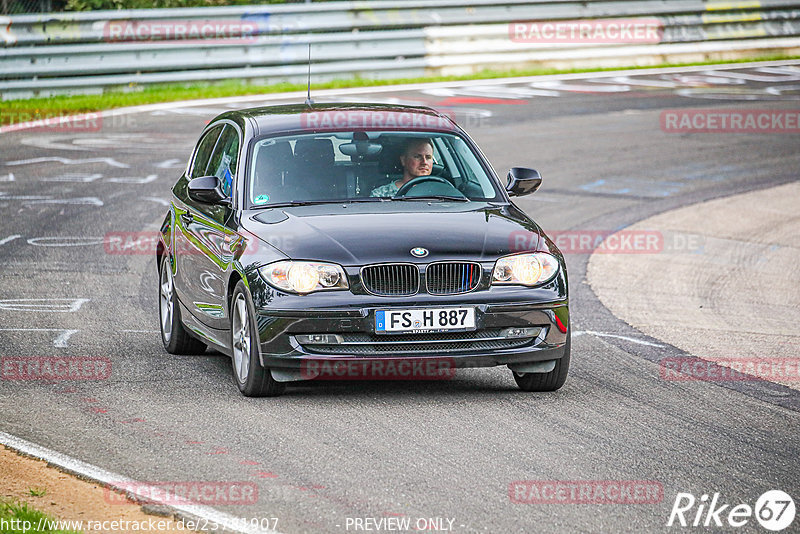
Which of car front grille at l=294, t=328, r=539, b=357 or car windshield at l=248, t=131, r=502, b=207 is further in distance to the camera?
car windshield at l=248, t=131, r=502, b=207

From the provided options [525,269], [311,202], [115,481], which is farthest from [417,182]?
[115,481]

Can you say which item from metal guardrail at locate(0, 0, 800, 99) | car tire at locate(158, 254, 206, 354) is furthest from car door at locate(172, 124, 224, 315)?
metal guardrail at locate(0, 0, 800, 99)

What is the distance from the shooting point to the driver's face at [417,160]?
29.3 feet

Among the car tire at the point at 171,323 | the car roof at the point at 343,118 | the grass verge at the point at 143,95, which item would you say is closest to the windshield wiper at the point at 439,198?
the car roof at the point at 343,118

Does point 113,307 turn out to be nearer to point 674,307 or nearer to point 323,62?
point 674,307

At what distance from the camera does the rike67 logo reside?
5598 millimetres

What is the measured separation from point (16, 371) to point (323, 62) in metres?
19.5

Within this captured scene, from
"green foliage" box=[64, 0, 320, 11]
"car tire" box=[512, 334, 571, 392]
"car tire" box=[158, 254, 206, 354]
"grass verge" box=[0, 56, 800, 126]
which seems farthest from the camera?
"green foliage" box=[64, 0, 320, 11]

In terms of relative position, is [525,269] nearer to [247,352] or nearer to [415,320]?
[415,320]

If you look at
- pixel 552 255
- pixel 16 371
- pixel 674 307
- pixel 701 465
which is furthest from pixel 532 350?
pixel 674 307

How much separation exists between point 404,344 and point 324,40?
20.4 m

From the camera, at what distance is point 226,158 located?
9328 millimetres

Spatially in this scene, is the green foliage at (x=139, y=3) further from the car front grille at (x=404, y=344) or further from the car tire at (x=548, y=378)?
the car front grille at (x=404, y=344)

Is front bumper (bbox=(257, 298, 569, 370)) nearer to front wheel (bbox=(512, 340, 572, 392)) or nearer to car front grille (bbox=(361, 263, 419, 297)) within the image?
car front grille (bbox=(361, 263, 419, 297))
